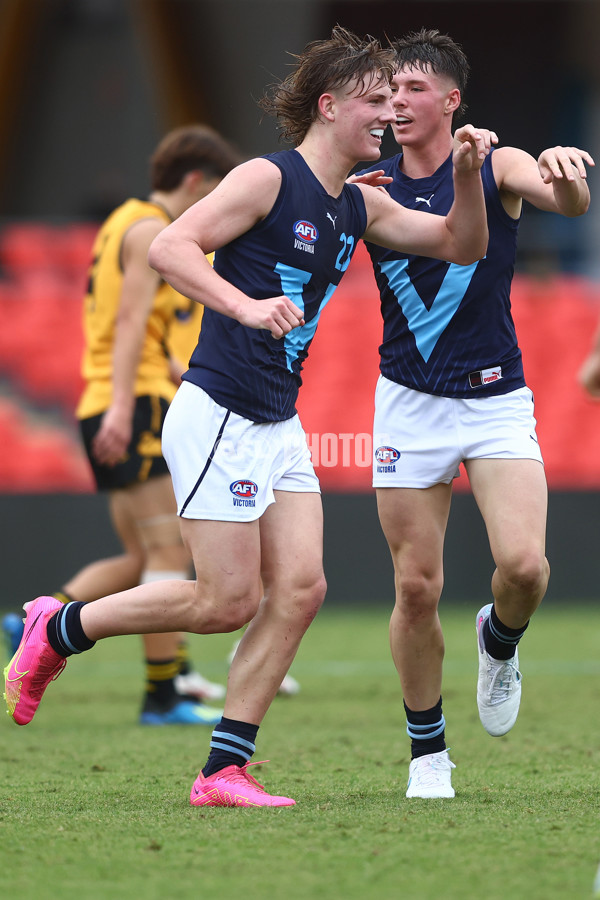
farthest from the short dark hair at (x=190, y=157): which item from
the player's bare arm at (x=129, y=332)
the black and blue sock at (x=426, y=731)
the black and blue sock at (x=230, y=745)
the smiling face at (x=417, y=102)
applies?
the black and blue sock at (x=230, y=745)

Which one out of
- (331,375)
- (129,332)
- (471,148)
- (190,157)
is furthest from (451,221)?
(331,375)

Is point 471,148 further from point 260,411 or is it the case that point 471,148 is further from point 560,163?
point 260,411

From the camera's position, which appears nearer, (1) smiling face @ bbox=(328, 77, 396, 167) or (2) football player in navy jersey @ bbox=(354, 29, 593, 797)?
(1) smiling face @ bbox=(328, 77, 396, 167)

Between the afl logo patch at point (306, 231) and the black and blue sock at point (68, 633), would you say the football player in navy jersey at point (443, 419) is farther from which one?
the black and blue sock at point (68, 633)

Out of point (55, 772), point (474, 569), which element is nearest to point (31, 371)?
point (474, 569)

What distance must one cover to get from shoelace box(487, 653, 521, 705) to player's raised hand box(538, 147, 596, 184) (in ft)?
5.31

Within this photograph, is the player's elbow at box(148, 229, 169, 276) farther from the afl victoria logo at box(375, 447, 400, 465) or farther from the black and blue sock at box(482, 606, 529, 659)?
the black and blue sock at box(482, 606, 529, 659)

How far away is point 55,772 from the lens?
4680 millimetres

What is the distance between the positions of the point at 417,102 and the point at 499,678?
6.43 feet

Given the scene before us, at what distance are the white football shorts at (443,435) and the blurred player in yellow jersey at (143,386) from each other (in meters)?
1.83

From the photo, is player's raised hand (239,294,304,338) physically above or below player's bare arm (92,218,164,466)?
above

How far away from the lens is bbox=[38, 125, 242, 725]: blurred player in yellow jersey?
19.2ft

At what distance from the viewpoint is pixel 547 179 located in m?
3.94

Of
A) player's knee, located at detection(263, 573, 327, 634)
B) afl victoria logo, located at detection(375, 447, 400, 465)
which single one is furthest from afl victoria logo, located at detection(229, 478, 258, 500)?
afl victoria logo, located at detection(375, 447, 400, 465)
